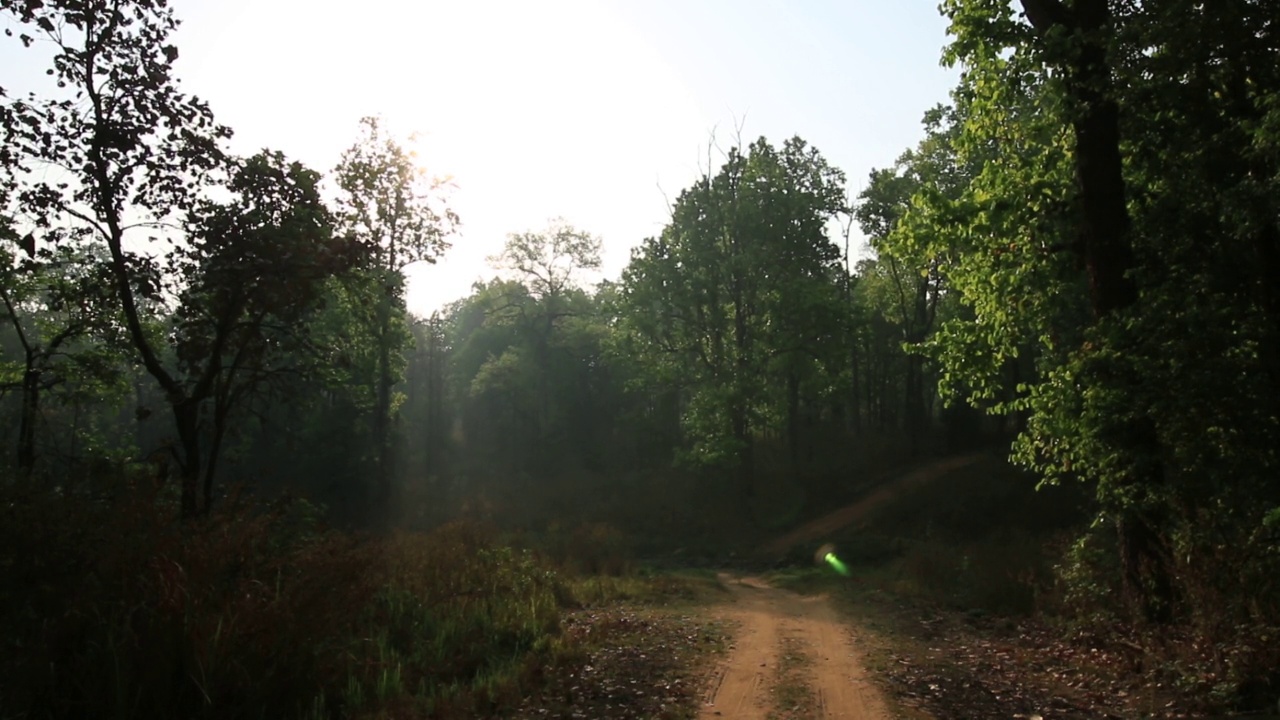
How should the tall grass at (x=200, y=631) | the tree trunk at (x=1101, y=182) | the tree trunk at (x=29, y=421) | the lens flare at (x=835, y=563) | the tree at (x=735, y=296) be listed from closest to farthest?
the tall grass at (x=200, y=631) < the tree trunk at (x=1101, y=182) < the tree trunk at (x=29, y=421) < the lens flare at (x=835, y=563) < the tree at (x=735, y=296)

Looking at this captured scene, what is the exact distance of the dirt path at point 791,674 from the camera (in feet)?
26.5

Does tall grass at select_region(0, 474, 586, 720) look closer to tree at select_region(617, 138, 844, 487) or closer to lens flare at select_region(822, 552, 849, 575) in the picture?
lens flare at select_region(822, 552, 849, 575)

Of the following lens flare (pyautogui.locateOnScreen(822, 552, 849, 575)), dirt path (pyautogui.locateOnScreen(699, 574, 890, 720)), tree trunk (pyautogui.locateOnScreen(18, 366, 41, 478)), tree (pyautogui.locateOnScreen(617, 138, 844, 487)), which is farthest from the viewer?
tree (pyautogui.locateOnScreen(617, 138, 844, 487))

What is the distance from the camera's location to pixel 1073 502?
28.5 meters

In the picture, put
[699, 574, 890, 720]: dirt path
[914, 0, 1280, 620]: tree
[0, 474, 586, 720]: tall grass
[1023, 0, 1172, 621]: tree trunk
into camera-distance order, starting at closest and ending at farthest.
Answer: [0, 474, 586, 720]: tall grass < [699, 574, 890, 720]: dirt path < [914, 0, 1280, 620]: tree < [1023, 0, 1172, 621]: tree trunk

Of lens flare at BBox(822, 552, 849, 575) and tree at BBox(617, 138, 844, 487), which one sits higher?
tree at BBox(617, 138, 844, 487)

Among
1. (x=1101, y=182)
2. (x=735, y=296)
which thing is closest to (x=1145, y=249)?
(x=1101, y=182)

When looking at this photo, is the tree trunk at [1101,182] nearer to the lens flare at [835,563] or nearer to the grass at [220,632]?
the grass at [220,632]

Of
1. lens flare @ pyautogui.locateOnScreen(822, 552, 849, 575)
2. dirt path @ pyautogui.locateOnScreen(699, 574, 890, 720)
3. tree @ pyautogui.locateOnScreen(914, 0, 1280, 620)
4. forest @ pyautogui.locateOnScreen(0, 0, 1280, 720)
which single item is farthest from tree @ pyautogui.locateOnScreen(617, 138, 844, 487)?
tree @ pyautogui.locateOnScreen(914, 0, 1280, 620)

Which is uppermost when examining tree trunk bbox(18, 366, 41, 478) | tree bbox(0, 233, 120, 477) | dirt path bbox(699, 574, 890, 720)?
tree bbox(0, 233, 120, 477)

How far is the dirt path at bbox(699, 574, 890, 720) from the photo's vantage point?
8.06 metres

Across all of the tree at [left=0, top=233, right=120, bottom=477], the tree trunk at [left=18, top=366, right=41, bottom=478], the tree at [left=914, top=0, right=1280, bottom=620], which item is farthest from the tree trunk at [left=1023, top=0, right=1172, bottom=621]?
the tree trunk at [left=18, top=366, right=41, bottom=478]

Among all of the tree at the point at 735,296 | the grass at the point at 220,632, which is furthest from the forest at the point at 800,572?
the tree at the point at 735,296

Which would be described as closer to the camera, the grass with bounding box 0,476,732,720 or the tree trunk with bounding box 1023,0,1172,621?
the grass with bounding box 0,476,732,720
